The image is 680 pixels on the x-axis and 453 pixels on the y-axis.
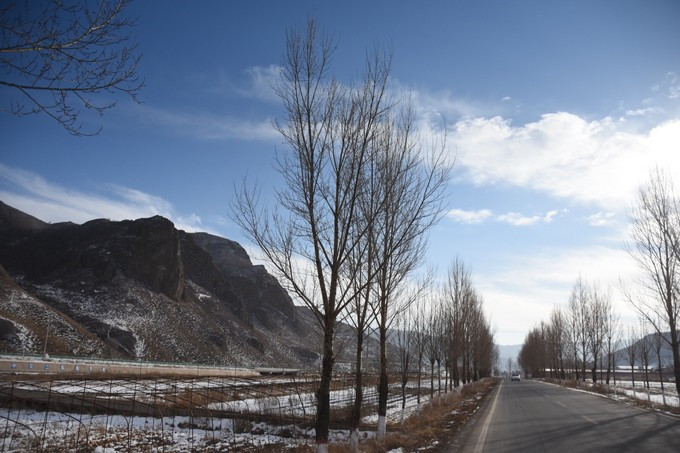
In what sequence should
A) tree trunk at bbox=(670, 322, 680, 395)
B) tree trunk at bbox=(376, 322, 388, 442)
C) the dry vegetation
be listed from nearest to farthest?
the dry vegetation → tree trunk at bbox=(376, 322, 388, 442) → tree trunk at bbox=(670, 322, 680, 395)

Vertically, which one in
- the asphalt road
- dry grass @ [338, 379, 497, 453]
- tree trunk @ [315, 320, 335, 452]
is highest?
tree trunk @ [315, 320, 335, 452]

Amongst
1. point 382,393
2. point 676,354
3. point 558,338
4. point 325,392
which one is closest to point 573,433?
point 382,393

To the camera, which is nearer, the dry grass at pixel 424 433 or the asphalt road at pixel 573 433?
the asphalt road at pixel 573 433

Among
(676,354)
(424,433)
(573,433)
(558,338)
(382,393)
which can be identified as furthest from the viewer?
(558,338)

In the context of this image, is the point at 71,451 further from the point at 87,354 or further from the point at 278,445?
the point at 87,354

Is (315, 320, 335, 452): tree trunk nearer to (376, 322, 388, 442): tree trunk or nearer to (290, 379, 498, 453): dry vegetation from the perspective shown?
(290, 379, 498, 453): dry vegetation

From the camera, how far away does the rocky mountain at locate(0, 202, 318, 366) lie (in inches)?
2650

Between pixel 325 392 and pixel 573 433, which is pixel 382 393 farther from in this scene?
pixel 325 392

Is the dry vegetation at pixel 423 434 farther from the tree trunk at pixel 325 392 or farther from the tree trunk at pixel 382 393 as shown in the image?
the tree trunk at pixel 325 392

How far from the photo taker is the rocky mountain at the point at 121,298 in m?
67.3

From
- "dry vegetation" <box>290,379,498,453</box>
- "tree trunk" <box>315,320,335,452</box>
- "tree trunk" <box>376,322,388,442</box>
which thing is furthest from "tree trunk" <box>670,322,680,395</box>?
"tree trunk" <box>315,320,335,452</box>

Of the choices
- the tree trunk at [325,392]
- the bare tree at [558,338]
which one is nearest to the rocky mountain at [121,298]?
the bare tree at [558,338]

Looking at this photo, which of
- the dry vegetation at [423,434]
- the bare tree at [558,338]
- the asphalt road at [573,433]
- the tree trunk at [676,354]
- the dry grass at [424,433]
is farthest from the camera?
the bare tree at [558,338]

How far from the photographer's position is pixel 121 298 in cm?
8900
